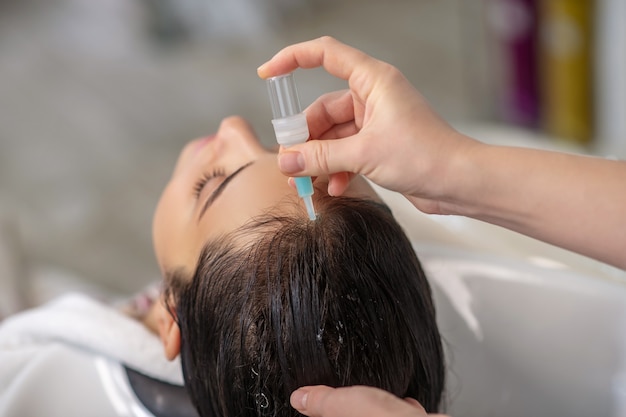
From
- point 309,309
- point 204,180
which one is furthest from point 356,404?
point 204,180

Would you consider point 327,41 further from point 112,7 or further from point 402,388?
point 112,7

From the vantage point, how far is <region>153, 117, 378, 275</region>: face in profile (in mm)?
676

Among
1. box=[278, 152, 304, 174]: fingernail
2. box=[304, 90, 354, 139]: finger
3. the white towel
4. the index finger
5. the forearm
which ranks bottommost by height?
the white towel

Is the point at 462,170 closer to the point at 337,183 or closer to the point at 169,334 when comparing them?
the point at 337,183

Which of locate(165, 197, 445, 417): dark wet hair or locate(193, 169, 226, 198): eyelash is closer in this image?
locate(165, 197, 445, 417): dark wet hair

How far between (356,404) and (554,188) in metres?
0.24

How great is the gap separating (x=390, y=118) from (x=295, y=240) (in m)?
0.15

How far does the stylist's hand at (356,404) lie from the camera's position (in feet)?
1.74

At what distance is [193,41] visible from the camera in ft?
8.90

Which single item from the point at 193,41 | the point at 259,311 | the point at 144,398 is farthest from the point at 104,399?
the point at 193,41

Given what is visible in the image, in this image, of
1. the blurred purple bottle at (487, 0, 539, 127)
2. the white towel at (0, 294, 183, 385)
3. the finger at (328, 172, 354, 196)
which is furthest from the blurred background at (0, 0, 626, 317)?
the finger at (328, 172, 354, 196)

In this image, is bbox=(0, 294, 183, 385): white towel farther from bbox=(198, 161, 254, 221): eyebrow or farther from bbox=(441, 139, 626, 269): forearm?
bbox=(441, 139, 626, 269): forearm

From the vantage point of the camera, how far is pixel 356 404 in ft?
1.78

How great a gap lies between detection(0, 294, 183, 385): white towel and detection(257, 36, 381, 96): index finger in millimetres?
402
